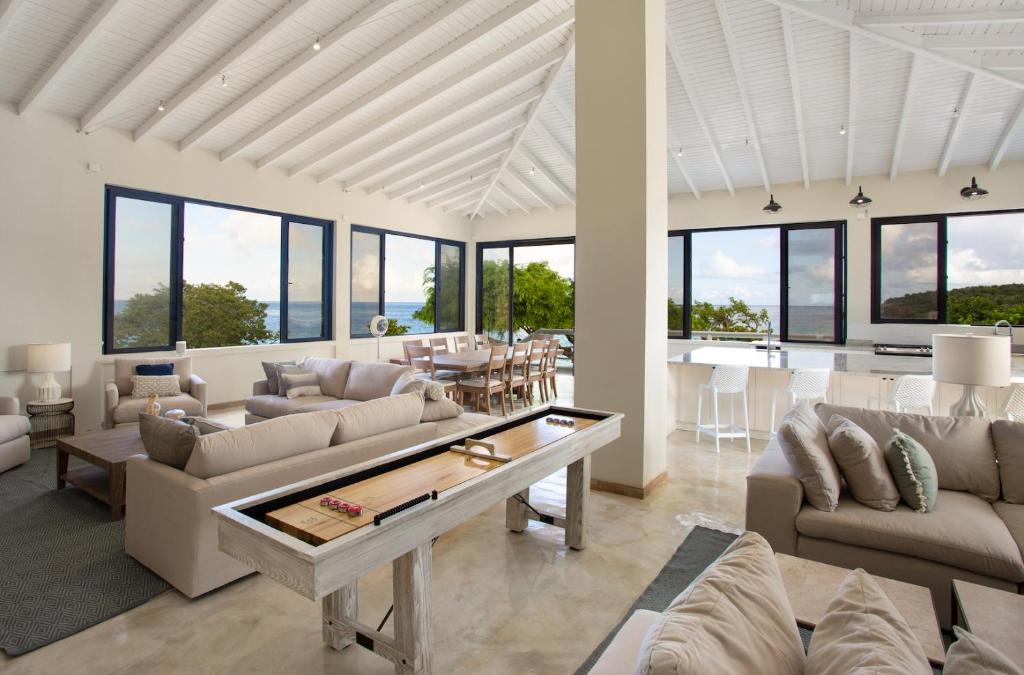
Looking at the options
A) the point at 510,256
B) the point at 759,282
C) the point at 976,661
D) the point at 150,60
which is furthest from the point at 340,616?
the point at 510,256

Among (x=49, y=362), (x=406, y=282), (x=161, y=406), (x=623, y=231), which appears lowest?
(x=161, y=406)

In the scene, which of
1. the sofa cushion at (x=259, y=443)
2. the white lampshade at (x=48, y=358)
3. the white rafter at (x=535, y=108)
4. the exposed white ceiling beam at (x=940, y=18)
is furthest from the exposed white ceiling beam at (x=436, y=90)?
the sofa cushion at (x=259, y=443)

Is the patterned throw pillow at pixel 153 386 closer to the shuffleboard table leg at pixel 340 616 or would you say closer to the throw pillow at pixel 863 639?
the shuffleboard table leg at pixel 340 616

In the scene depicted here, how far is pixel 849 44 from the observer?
545cm

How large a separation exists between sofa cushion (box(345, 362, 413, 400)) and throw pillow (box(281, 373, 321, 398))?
412 mm

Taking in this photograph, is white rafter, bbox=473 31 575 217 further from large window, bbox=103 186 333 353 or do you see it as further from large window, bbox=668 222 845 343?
large window, bbox=668 222 845 343

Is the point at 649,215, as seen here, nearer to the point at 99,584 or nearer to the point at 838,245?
the point at 99,584

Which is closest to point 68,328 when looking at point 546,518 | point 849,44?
point 546,518

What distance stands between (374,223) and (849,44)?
7200 mm

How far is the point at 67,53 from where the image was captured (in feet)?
15.6

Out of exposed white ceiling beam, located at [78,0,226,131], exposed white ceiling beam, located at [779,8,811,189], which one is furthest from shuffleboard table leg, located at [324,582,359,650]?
exposed white ceiling beam, located at [779,8,811,189]

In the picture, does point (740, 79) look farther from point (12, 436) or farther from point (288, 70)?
point (12, 436)

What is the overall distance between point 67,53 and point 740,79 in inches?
260

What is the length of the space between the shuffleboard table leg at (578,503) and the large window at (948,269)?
7041 mm
